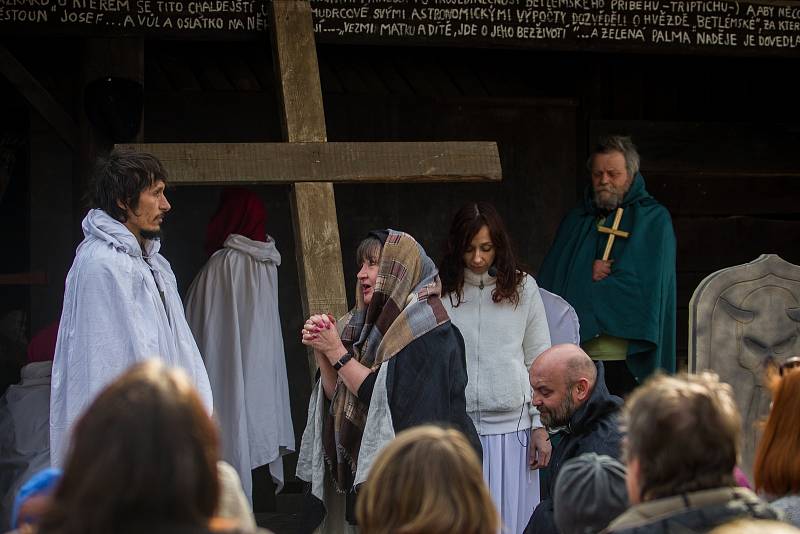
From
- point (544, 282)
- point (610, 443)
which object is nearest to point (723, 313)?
point (544, 282)

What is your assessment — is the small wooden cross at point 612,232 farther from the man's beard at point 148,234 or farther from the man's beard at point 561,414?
the man's beard at point 148,234

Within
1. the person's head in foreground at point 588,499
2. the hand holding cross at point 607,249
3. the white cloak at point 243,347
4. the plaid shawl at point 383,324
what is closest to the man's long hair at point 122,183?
the plaid shawl at point 383,324

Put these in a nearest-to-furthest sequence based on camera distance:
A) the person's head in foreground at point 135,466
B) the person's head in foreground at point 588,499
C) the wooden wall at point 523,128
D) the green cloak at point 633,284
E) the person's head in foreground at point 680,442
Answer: the person's head in foreground at point 135,466 < the person's head in foreground at point 680,442 < the person's head in foreground at point 588,499 < the green cloak at point 633,284 < the wooden wall at point 523,128

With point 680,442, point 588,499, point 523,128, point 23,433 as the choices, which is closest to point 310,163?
point 23,433

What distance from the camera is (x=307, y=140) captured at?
4.80 metres

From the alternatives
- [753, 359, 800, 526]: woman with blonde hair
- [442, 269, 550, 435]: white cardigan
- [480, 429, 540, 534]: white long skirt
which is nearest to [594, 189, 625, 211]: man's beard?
[442, 269, 550, 435]: white cardigan

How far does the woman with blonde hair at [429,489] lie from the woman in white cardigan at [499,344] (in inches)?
93.8

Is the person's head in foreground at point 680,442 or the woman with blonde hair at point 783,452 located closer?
the person's head in foreground at point 680,442

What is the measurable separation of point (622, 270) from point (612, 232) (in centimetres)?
18

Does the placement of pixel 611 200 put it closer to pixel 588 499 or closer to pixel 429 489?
pixel 588 499

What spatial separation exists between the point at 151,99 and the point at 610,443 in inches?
151

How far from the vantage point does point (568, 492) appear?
277cm

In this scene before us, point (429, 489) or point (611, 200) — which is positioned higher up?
point (611, 200)

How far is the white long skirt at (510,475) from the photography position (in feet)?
15.3
